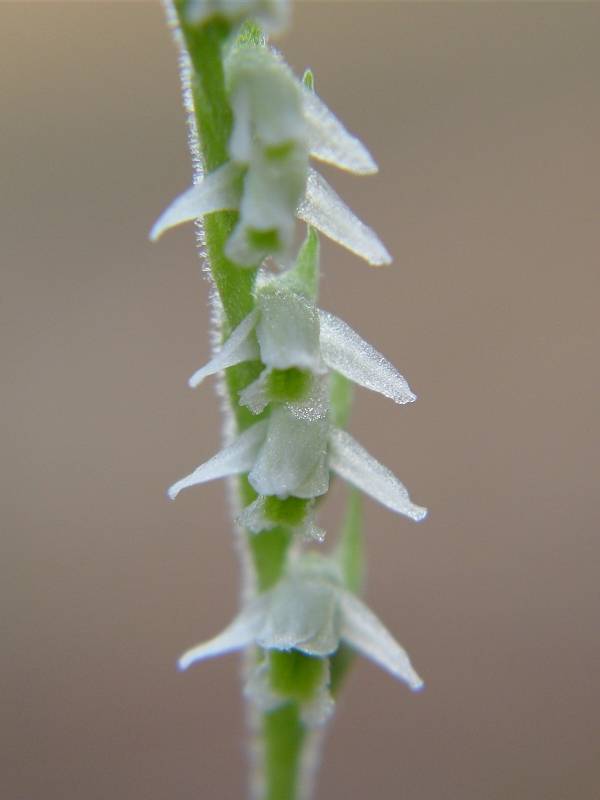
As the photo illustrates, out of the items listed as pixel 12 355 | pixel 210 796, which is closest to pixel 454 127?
pixel 12 355

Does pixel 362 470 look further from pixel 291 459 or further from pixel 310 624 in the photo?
pixel 310 624

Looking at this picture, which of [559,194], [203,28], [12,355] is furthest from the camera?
[559,194]

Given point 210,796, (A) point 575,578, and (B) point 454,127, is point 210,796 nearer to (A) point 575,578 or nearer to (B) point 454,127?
(A) point 575,578

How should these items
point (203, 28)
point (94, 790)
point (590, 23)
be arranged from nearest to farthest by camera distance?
point (203, 28), point (94, 790), point (590, 23)

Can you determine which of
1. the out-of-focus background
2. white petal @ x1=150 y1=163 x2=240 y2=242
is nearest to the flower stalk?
white petal @ x1=150 y1=163 x2=240 y2=242

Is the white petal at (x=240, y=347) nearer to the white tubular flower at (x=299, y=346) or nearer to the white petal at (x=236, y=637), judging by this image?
the white tubular flower at (x=299, y=346)

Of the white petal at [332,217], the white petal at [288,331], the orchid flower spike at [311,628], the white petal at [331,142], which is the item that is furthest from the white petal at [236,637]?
the white petal at [331,142]
